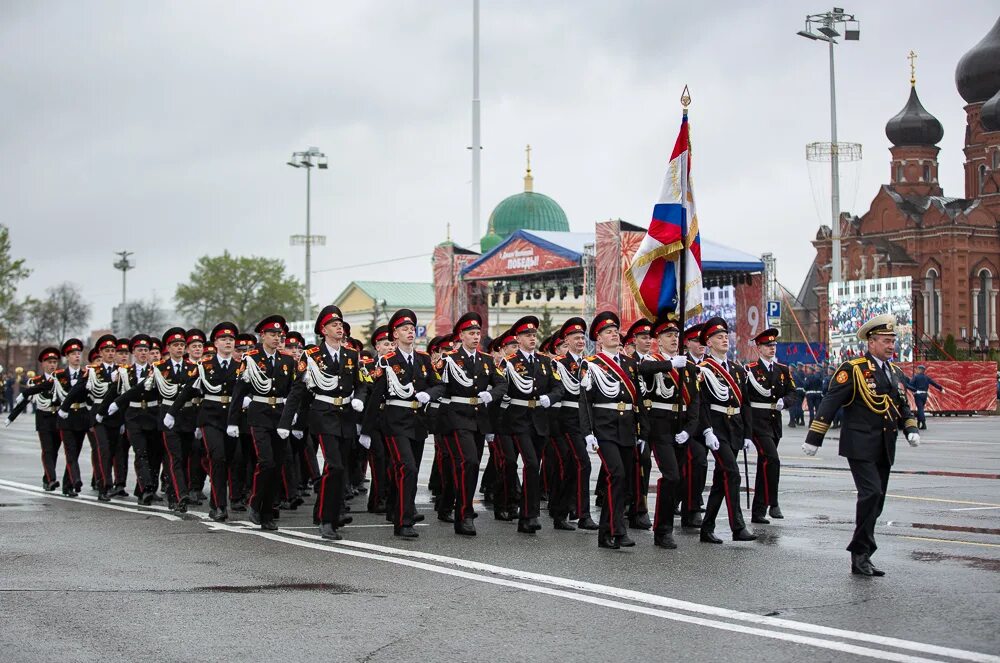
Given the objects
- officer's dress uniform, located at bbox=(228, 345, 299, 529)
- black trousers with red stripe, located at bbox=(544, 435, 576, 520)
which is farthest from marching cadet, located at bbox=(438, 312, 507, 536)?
officer's dress uniform, located at bbox=(228, 345, 299, 529)

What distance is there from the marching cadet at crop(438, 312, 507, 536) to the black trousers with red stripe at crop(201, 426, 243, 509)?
254cm

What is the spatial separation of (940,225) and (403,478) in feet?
247

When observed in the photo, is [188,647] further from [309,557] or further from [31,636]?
[309,557]

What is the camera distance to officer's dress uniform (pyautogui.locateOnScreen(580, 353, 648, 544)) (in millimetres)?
10758

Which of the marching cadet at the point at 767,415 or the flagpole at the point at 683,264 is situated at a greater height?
the flagpole at the point at 683,264

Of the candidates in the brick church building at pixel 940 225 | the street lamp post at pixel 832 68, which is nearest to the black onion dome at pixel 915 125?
the brick church building at pixel 940 225

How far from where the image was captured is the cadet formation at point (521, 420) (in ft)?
35.1

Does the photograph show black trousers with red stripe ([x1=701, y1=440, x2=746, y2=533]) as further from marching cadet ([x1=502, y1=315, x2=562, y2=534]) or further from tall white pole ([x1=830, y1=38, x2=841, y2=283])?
tall white pole ([x1=830, y1=38, x2=841, y2=283])

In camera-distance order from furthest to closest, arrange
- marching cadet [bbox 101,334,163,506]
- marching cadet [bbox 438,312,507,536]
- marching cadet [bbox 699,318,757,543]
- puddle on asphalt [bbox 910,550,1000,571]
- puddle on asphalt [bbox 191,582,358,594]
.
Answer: marching cadet [bbox 101,334,163,506] → marching cadet [bbox 438,312,507,536] → marching cadet [bbox 699,318,757,543] → puddle on asphalt [bbox 910,550,1000,571] → puddle on asphalt [bbox 191,582,358,594]

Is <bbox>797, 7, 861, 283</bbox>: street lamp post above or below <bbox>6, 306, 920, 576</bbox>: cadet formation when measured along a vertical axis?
above

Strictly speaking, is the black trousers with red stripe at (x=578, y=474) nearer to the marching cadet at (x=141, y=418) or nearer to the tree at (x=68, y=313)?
the marching cadet at (x=141, y=418)

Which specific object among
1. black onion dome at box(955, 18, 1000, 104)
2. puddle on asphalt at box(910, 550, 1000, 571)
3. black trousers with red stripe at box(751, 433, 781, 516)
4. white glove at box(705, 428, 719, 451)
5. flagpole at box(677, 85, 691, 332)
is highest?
black onion dome at box(955, 18, 1000, 104)

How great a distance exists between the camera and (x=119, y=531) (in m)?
12.1

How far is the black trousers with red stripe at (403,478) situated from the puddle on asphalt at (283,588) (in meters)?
2.57
